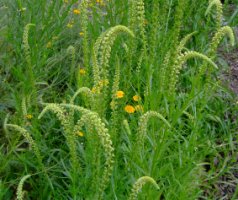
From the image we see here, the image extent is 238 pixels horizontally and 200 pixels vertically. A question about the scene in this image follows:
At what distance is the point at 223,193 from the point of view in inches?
123

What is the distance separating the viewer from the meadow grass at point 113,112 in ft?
7.17

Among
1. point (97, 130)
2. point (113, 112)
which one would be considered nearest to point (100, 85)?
point (113, 112)

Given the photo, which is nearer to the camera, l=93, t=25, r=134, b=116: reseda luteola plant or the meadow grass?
l=93, t=25, r=134, b=116: reseda luteola plant

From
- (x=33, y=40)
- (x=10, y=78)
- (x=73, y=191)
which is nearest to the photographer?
(x=73, y=191)

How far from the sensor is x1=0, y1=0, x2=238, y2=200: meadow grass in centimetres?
219

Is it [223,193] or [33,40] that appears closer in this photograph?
[223,193]

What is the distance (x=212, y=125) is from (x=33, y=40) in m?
1.44

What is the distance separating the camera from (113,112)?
2.37 meters

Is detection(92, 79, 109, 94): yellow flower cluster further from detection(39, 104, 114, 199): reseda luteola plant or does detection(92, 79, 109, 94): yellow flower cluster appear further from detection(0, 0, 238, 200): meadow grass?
detection(39, 104, 114, 199): reseda luteola plant

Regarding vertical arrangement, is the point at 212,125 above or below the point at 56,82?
below

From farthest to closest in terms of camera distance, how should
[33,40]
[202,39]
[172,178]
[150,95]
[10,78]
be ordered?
1. [202,39]
2. [10,78]
3. [33,40]
4. [172,178]
5. [150,95]

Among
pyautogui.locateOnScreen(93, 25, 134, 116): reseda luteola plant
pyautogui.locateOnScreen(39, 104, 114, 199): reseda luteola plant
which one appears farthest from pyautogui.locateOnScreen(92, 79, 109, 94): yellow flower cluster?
pyautogui.locateOnScreen(39, 104, 114, 199): reseda luteola plant

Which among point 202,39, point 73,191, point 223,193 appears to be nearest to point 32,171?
point 73,191

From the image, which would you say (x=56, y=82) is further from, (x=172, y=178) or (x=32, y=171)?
(x=172, y=178)
